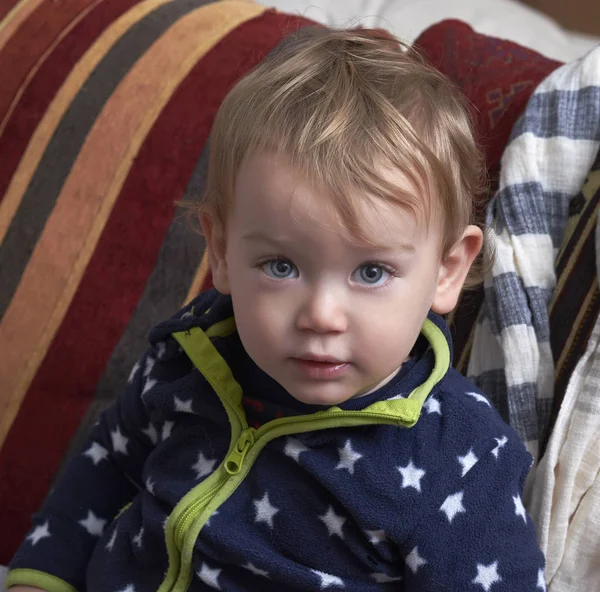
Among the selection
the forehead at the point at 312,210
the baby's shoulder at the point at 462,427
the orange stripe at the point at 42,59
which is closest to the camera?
the forehead at the point at 312,210

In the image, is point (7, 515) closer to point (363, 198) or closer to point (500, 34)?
point (363, 198)

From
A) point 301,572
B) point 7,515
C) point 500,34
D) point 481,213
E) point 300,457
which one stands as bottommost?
point 7,515

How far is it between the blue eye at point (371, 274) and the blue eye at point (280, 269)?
62mm

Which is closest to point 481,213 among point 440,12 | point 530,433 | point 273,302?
point 530,433

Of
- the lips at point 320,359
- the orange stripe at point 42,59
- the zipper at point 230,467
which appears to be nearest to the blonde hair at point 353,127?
the lips at point 320,359

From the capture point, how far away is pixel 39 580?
1.05 meters

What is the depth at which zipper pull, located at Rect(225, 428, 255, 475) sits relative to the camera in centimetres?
93

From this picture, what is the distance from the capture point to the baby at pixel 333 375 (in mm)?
782

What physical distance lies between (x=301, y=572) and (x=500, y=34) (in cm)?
136

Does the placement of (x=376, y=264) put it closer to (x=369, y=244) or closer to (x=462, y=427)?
(x=369, y=244)

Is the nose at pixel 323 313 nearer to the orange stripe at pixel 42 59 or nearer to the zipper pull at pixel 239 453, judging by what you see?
the zipper pull at pixel 239 453

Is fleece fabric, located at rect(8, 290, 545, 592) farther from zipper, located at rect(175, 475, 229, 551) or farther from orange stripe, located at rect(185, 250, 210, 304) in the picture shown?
orange stripe, located at rect(185, 250, 210, 304)

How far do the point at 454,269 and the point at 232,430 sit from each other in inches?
12.1

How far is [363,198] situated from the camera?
763 mm
